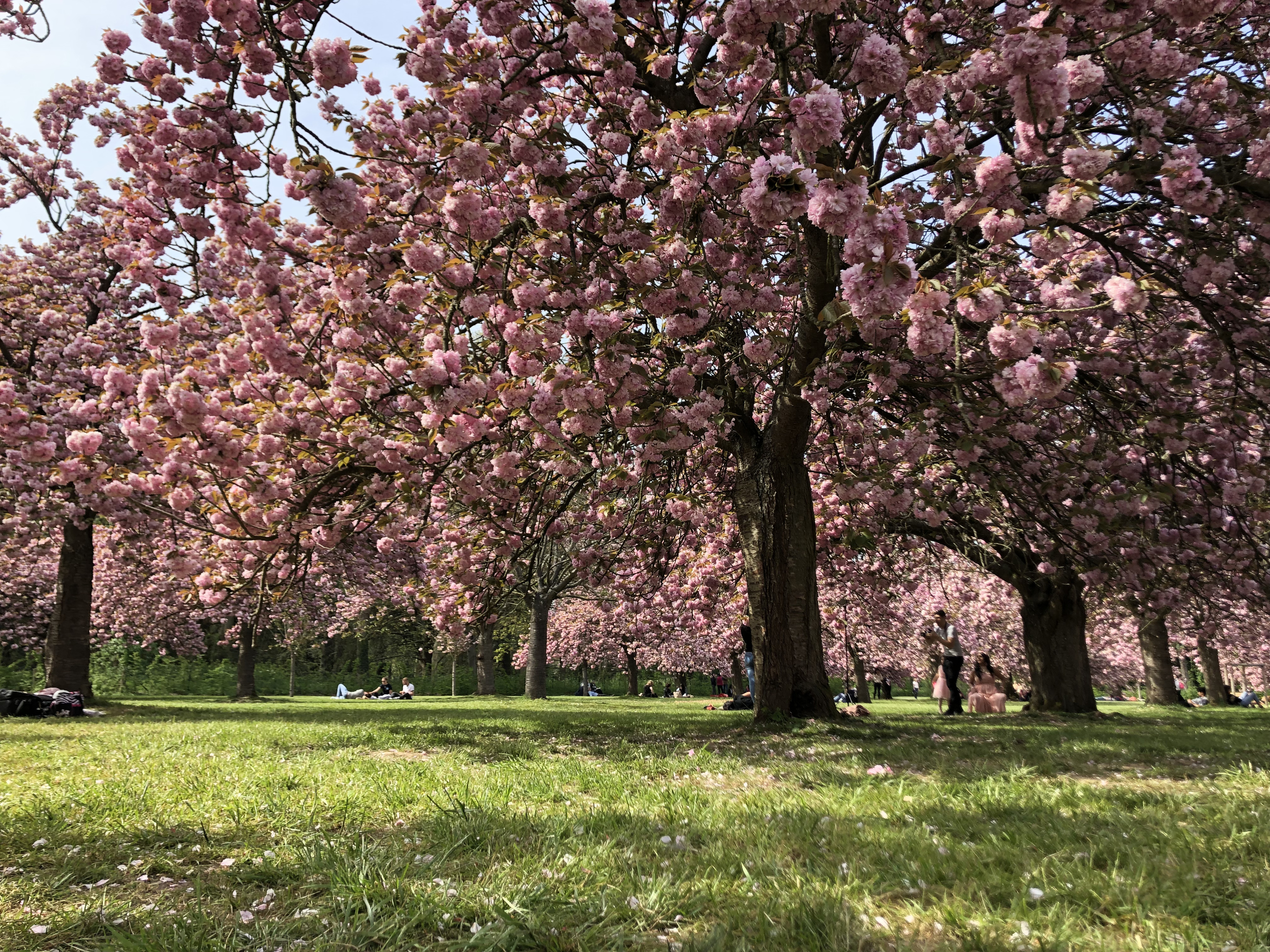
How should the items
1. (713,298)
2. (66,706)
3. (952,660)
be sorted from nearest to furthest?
(713,298)
(66,706)
(952,660)

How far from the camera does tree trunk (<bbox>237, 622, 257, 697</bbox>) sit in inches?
928

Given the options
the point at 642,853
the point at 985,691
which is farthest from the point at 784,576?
the point at 985,691

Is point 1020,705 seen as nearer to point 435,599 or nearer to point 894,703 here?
point 894,703

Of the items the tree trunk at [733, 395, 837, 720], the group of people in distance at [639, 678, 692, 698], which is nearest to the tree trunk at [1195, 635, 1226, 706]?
the tree trunk at [733, 395, 837, 720]

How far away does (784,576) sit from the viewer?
8641 millimetres

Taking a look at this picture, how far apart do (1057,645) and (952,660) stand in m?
2.21

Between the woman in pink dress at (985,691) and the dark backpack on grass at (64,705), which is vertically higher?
the dark backpack on grass at (64,705)

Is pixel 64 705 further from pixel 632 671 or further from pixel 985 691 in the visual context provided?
pixel 632 671

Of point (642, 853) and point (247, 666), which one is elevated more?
point (642, 853)

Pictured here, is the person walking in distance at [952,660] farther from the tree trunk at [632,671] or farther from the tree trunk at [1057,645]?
the tree trunk at [632,671]

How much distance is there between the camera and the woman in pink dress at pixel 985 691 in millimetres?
13891

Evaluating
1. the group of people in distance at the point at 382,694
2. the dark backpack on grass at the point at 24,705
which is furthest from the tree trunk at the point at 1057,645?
the group of people in distance at the point at 382,694

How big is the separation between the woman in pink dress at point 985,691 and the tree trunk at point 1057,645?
613mm

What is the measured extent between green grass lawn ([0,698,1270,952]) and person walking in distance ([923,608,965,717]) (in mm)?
8208
